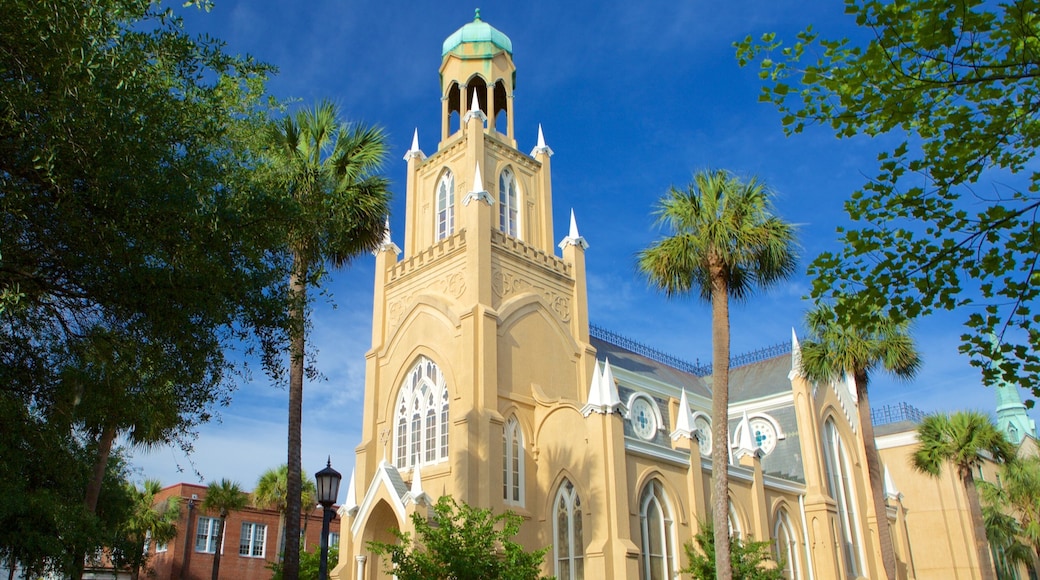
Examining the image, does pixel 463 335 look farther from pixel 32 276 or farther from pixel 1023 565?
pixel 1023 565

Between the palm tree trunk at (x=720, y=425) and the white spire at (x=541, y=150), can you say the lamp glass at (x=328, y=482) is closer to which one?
the palm tree trunk at (x=720, y=425)

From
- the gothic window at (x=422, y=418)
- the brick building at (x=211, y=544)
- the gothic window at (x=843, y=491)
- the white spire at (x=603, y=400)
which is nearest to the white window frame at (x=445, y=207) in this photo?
the gothic window at (x=422, y=418)

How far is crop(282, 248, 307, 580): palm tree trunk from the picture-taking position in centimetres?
1591

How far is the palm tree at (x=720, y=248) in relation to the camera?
22.8 meters

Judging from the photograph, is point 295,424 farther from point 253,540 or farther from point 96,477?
point 253,540

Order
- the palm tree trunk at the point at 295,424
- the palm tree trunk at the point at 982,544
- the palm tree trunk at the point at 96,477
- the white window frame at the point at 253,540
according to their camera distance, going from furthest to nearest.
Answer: the white window frame at the point at 253,540 → the palm tree trunk at the point at 982,544 → the palm tree trunk at the point at 96,477 → the palm tree trunk at the point at 295,424

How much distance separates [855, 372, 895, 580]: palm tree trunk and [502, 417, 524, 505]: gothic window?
36.0 ft

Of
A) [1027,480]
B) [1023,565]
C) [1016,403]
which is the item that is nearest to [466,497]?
[1027,480]

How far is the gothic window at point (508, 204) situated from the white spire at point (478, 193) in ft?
7.42

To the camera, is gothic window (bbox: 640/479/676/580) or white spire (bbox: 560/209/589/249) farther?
white spire (bbox: 560/209/589/249)

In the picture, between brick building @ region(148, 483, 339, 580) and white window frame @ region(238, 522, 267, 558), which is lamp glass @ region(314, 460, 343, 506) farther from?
white window frame @ region(238, 522, 267, 558)

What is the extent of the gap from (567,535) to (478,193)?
457 inches

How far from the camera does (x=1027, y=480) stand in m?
40.8

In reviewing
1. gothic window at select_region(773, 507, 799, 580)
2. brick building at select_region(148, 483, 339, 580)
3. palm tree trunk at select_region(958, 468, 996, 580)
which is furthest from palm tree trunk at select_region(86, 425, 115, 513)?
palm tree trunk at select_region(958, 468, 996, 580)
